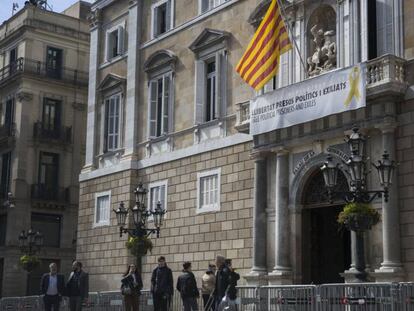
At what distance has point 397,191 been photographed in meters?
23.4

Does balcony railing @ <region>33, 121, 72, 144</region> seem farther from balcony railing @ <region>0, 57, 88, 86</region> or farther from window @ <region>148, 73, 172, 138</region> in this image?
window @ <region>148, 73, 172, 138</region>

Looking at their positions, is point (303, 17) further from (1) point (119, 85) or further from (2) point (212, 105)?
(1) point (119, 85)

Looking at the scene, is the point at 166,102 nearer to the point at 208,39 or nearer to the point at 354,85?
the point at 208,39

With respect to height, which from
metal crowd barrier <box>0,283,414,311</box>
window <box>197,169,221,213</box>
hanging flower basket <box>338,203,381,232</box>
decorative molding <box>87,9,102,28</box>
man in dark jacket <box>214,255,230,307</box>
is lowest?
metal crowd barrier <box>0,283,414,311</box>

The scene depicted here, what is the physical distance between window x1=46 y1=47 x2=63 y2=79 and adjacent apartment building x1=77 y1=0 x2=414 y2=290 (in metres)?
16.1

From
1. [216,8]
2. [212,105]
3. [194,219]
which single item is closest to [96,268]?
[194,219]

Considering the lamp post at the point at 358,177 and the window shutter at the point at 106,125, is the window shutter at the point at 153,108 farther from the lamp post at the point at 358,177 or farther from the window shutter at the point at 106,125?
the lamp post at the point at 358,177

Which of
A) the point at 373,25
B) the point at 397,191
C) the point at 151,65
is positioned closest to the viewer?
the point at 397,191

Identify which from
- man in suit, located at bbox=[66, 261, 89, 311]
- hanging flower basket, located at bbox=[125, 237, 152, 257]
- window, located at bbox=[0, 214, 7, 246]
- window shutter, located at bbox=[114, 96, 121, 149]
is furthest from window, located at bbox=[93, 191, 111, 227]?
window, located at bbox=[0, 214, 7, 246]

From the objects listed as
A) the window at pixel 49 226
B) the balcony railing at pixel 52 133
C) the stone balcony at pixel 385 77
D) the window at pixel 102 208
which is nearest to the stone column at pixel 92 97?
the window at pixel 102 208

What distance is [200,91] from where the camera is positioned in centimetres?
3200

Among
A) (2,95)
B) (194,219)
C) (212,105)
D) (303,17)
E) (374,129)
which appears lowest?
(194,219)

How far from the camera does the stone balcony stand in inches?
916

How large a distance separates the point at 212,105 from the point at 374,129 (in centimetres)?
888
